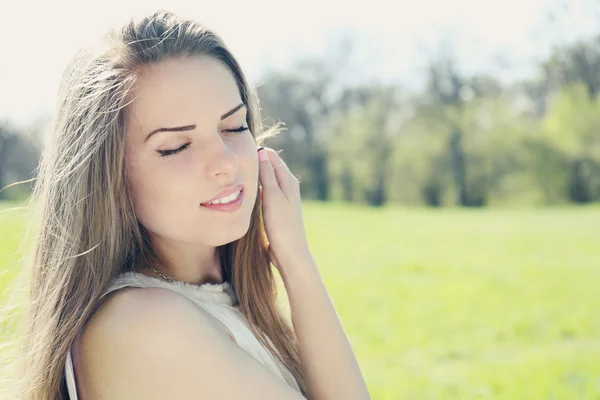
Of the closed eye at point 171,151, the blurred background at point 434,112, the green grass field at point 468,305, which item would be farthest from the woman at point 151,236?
the blurred background at point 434,112

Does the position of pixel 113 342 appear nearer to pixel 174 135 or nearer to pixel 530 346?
pixel 174 135

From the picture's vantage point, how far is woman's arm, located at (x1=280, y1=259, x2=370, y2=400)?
6.10 feet

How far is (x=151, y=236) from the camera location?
191 cm

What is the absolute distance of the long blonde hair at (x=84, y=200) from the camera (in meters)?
1.64

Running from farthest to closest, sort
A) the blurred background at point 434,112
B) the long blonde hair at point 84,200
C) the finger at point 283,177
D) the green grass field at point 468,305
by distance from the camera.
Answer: the blurred background at point 434,112
the green grass field at point 468,305
the finger at point 283,177
the long blonde hair at point 84,200

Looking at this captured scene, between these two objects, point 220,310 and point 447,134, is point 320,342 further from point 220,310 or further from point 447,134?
point 447,134

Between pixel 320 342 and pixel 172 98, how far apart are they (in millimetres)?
789

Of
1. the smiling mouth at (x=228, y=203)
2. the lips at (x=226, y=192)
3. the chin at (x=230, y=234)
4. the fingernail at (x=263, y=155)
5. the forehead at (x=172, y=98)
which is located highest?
the forehead at (x=172, y=98)

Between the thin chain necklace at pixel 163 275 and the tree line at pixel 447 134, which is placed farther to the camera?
the tree line at pixel 447 134

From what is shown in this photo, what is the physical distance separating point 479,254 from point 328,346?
13.5 m

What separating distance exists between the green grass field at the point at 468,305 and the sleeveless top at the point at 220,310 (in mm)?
728

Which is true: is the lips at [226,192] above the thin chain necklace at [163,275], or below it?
above

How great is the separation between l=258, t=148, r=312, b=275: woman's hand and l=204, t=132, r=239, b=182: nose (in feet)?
1.07

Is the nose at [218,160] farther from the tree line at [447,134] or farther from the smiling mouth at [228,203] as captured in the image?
the tree line at [447,134]
